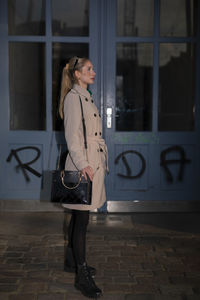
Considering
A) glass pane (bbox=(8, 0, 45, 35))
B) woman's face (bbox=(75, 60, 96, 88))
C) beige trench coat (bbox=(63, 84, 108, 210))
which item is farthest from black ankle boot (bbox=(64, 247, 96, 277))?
glass pane (bbox=(8, 0, 45, 35))

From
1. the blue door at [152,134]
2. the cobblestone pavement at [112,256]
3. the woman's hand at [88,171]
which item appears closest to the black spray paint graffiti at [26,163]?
the cobblestone pavement at [112,256]

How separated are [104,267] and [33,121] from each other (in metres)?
2.50

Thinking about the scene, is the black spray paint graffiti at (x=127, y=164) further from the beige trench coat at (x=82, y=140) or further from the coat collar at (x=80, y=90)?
the coat collar at (x=80, y=90)

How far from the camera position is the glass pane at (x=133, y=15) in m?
4.76

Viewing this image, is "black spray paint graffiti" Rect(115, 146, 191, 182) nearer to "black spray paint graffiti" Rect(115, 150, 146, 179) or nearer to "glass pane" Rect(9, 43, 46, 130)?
"black spray paint graffiti" Rect(115, 150, 146, 179)

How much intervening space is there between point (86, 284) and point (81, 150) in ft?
3.30

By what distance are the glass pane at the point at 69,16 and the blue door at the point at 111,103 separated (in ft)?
0.04

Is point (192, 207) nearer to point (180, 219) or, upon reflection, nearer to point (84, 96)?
point (180, 219)

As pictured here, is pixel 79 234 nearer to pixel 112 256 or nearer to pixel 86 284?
pixel 86 284

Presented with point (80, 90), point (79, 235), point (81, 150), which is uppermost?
point (80, 90)

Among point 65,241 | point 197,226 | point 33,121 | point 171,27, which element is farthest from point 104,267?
point 171,27

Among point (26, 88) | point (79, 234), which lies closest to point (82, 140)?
point (79, 234)

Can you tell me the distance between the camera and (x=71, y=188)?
2.58m

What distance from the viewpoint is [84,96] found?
8.97ft
